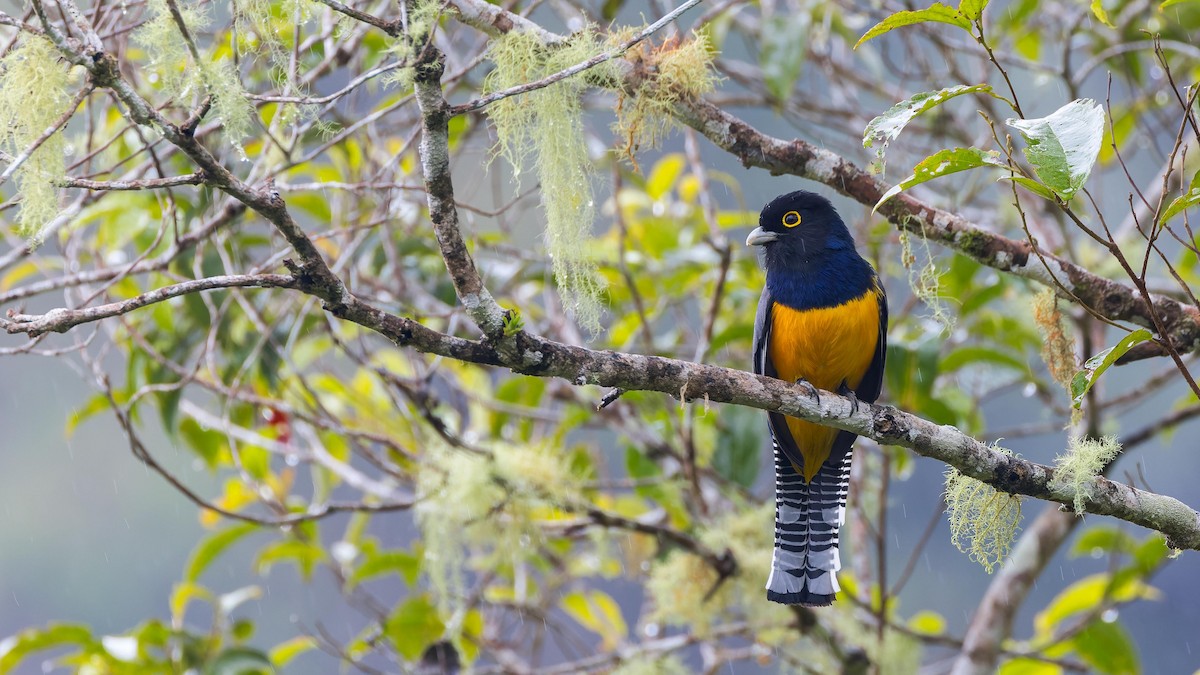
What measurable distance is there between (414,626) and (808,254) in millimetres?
2212

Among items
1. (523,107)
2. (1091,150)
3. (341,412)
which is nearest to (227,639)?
(341,412)

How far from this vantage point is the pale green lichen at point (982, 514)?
272 cm

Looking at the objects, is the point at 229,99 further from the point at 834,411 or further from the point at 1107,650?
the point at 1107,650

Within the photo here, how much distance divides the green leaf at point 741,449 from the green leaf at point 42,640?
2408 mm

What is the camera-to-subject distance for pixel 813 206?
3.94m

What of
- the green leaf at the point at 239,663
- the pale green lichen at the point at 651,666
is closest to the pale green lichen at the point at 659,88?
the pale green lichen at the point at 651,666

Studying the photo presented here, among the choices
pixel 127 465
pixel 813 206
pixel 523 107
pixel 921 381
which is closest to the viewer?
→ pixel 523 107

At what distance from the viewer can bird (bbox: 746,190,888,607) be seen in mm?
3727

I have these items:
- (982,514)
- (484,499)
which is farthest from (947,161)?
(484,499)

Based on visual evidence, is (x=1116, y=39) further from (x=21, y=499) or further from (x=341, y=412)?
(x=21, y=499)

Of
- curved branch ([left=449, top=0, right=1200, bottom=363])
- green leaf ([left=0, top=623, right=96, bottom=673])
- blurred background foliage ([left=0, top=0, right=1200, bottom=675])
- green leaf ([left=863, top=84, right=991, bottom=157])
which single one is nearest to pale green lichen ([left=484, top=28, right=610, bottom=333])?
blurred background foliage ([left=0, top=0, right=1200, bottom=675])

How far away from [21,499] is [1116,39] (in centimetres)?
1727

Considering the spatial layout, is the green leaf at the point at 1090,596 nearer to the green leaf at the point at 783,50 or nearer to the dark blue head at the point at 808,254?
the dark blue head at the point at 808,254

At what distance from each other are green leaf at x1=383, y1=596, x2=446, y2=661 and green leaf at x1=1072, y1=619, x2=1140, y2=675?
2.61 metres
